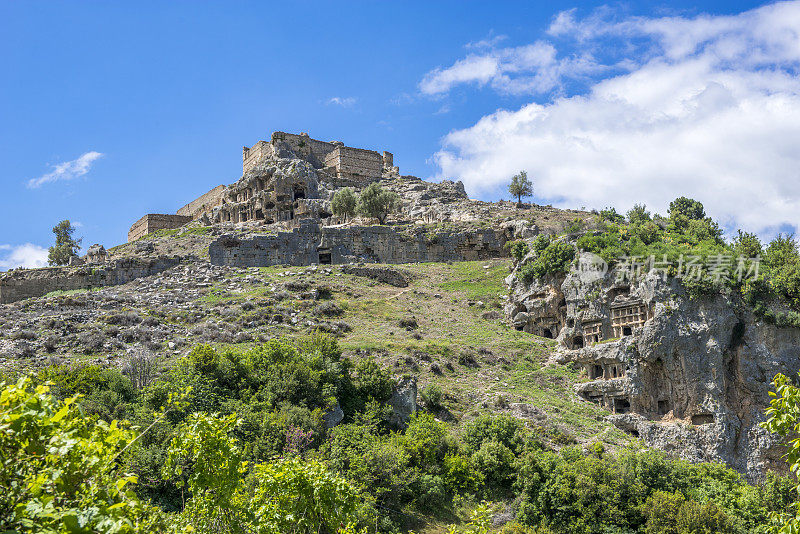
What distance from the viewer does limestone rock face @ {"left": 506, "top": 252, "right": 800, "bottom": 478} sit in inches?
1356

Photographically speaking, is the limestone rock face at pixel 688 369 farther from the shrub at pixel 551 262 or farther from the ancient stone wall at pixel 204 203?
the ancient stone wall at pixel 204 203

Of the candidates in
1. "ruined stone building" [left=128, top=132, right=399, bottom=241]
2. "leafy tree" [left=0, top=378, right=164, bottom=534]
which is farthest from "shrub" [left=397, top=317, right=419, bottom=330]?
"leafy tree" [left=0, top=378, right=164, bottom=534]

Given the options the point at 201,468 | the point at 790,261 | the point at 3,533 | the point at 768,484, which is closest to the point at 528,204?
the point at 790,261

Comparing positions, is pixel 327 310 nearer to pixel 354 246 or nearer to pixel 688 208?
pixel 354 246

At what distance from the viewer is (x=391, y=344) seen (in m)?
38.6

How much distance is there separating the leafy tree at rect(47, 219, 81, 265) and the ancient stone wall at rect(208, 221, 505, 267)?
2741cm

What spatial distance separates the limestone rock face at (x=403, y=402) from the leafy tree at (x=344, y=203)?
3684cm

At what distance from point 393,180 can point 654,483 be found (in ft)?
197

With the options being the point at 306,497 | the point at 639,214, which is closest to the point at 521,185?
the point at 639,214

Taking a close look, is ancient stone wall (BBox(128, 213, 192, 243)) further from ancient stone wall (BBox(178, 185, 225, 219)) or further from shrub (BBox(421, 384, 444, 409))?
shrub (BBox(421, 384, 444, 409))

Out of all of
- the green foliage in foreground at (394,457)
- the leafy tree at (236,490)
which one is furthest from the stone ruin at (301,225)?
the leafy tree at (236,490)

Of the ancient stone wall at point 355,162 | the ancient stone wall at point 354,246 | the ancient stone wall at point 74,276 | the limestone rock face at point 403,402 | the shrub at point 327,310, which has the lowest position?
the limestone rock face at point 403,402

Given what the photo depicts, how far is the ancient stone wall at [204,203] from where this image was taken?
79.0 meters

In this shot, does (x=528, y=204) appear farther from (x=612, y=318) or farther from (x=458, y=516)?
(x=458, y=516)
